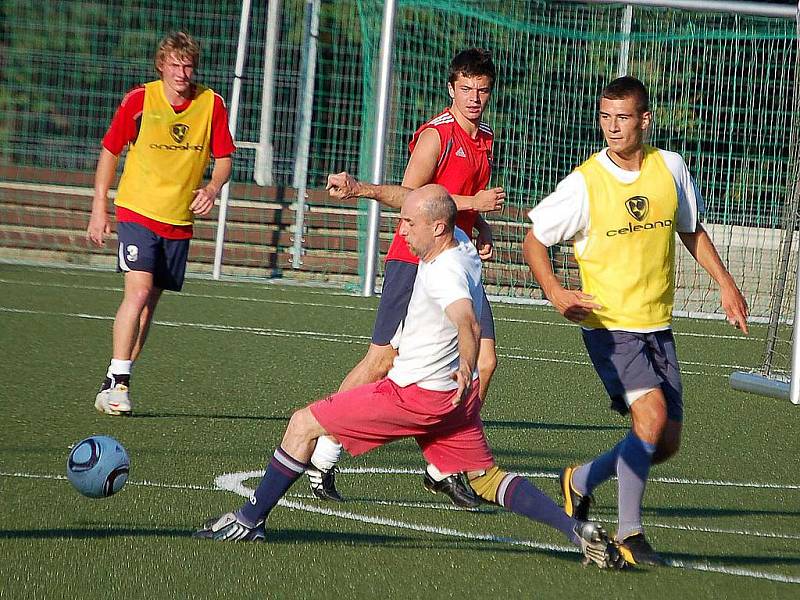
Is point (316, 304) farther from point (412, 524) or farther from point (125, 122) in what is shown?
point (412, 524)

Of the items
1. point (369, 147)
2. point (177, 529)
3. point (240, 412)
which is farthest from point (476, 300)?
point (369, 147)

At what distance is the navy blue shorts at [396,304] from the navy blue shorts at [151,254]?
190 centimetres

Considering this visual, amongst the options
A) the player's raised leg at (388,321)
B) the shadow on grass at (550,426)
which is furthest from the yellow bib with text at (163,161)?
the shadow on grass at (550,426)

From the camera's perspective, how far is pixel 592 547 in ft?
15.4

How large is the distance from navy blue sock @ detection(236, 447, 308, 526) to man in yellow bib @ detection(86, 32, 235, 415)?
308 cm

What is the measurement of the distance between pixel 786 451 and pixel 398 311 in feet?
8.46

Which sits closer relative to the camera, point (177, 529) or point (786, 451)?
point (177, 529)

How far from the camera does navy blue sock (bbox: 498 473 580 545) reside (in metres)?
4.76

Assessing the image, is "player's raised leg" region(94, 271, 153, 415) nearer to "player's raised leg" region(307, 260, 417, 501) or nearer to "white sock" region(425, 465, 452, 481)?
"player's raised leg" region(307, 260, 417, 501)

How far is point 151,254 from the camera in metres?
7.85


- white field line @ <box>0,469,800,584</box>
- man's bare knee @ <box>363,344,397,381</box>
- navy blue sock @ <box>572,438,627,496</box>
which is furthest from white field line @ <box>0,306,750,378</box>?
navy blue sock @ <box>572,438,627,496</box>

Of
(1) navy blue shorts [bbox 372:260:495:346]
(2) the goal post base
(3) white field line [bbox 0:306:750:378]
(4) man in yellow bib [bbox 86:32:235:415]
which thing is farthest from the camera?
(3) white field line [bbox 0:306:750:378]

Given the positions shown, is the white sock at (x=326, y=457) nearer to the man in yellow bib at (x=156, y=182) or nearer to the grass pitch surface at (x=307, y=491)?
the grass pitch surface at (x=307, y=491)

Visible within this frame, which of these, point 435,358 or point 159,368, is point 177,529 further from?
point 159,368
